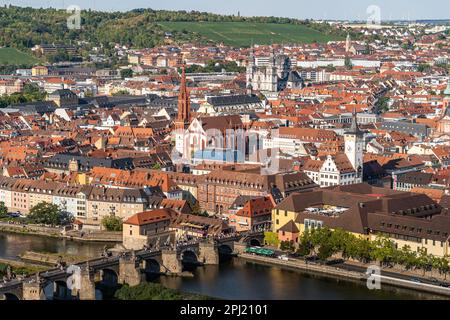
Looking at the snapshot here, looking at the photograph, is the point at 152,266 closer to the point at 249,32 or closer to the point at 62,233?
the point at 62,233

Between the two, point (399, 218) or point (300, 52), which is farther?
point (300, 52)

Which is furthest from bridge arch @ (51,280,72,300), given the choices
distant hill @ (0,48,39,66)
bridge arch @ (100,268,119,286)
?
distant hill @ (0,48,39,66)

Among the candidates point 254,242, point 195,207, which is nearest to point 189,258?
point 254,242

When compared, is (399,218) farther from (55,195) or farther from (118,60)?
(118,60)

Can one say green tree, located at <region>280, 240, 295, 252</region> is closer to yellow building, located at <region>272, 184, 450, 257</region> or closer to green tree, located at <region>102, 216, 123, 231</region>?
yellow building, located at <region>272, 184, 450, 257</region>

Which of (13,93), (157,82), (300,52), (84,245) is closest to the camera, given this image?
(84,245)

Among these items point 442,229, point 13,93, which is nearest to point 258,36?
point 13,93
